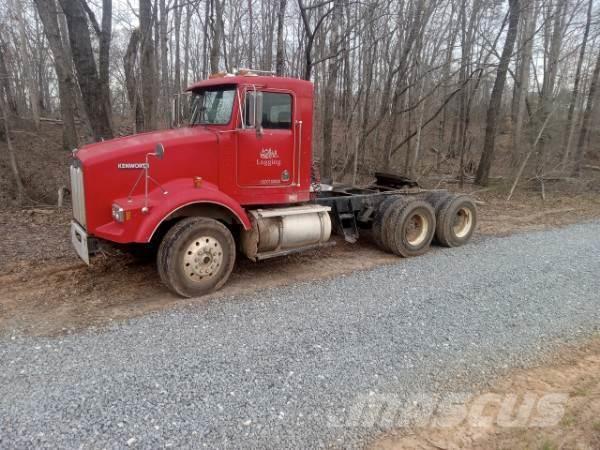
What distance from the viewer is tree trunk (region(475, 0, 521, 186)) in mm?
14312

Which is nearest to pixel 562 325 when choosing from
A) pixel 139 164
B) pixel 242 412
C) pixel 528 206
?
pixel 242 412

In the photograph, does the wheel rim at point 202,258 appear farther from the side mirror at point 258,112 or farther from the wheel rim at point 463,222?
the wheel rim at point 463,222

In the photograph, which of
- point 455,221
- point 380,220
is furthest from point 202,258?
point 455,221

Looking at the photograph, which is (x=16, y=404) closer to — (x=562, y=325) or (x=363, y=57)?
(x=562, y=325)

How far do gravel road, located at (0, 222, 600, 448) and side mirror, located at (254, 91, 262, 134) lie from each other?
217 centimetres

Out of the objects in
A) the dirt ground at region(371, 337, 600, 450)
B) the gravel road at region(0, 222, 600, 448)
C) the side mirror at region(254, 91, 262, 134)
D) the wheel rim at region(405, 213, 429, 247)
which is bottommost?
the dirt ground at region(371, 337, 600, 450)

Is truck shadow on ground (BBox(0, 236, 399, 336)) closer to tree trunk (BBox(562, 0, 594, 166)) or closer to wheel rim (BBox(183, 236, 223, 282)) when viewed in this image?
wheel rim (BBox(183, 236, 223, 282))

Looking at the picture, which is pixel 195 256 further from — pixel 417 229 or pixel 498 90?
pixel 498 90

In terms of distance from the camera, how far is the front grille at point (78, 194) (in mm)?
5082

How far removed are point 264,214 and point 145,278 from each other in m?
1.85

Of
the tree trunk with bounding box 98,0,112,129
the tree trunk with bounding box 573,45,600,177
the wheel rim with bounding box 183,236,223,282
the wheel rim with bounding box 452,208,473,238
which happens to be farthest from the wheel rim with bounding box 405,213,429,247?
the tree trunk with bounding box 573,45,600,177

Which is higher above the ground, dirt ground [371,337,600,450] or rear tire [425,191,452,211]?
rear tire [425,191,452,211]

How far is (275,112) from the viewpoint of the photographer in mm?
5953

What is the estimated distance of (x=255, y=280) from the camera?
6027 mm
